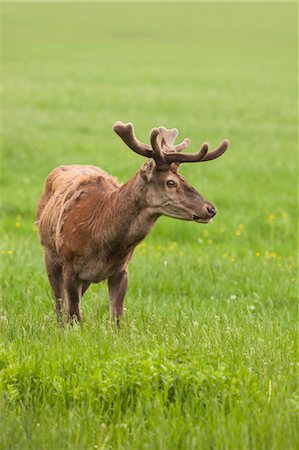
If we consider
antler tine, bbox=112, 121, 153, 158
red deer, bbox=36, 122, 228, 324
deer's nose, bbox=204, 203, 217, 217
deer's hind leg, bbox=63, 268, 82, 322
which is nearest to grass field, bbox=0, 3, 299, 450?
deer's hind leg, bbox=63, 268, 82, 322

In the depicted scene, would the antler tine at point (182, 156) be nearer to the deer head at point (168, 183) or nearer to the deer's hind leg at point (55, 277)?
the deer head at point (168, 183)

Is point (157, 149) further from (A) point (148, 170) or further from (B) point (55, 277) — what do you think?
(B) point (55, 277)

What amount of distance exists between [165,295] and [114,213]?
2.39m

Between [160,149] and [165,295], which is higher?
[160,149]

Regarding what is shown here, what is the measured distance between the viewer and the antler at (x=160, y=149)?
763 centimetres

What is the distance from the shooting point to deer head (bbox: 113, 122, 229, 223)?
7.64 m

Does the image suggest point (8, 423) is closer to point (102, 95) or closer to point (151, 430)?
point (151, 430)

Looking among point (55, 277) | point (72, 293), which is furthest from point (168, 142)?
point (55, 277)

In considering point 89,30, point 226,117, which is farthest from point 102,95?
point 89,30

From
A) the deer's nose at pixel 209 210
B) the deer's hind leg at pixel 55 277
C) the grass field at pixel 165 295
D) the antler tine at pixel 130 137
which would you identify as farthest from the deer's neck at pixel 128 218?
the deer's hind leg at pixel 55 277

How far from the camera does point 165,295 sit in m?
10.4

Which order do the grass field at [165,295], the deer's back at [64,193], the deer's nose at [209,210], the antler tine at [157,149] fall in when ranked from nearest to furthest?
the grass field at [165,295]
the antler tine at [157,149]
the deer's nose at [209,210]
the deer's back at [64,193]

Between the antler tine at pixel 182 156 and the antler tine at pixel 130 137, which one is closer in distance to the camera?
the antler tine at pixel 182 156

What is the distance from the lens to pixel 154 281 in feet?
35.3
